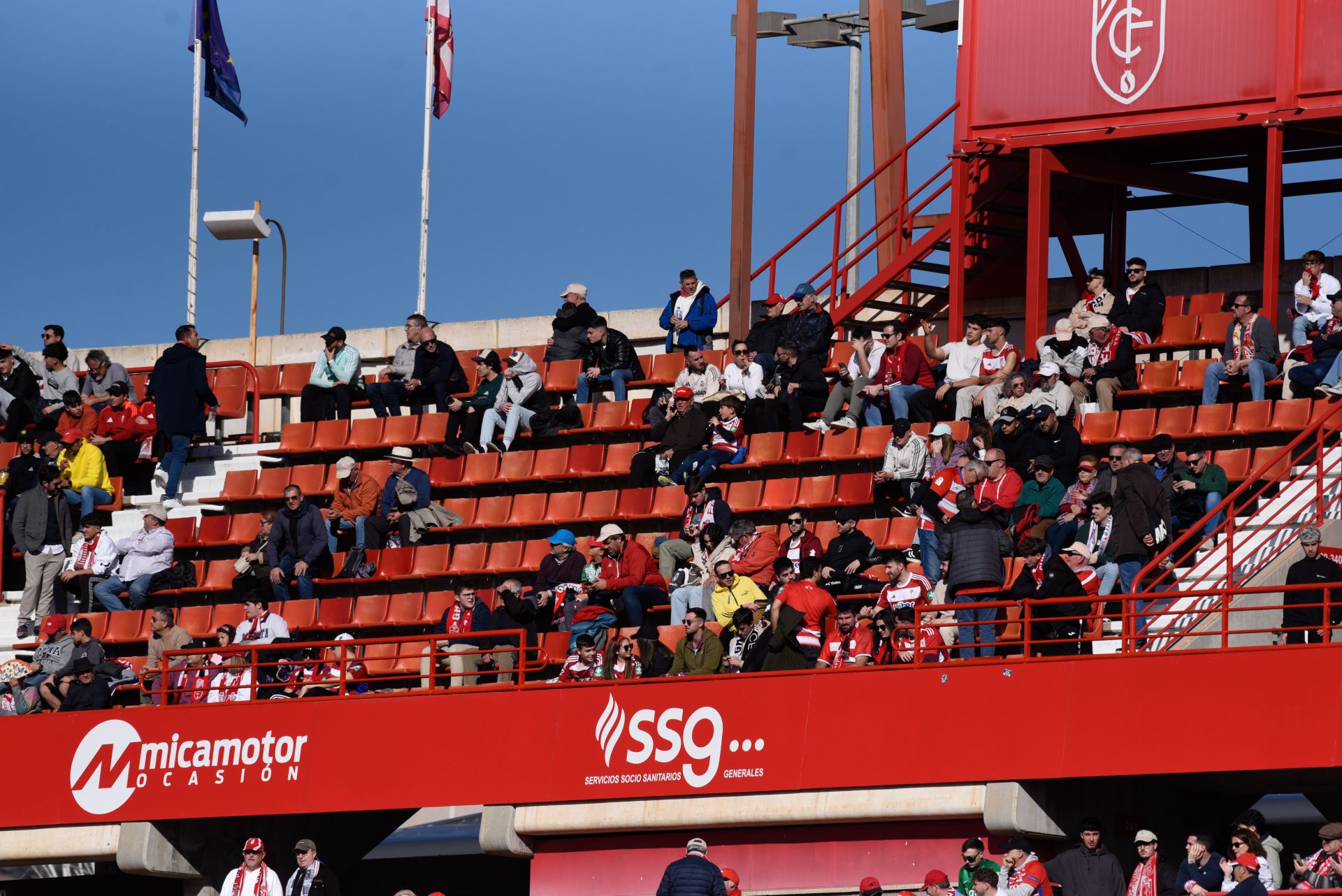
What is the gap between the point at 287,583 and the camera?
22.2 metres

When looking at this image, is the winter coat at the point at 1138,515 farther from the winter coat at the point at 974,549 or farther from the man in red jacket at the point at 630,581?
the man in red jacket at the point at 630,581

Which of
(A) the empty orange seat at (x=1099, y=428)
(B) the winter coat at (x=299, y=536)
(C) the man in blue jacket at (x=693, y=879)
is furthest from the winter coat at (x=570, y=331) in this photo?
(C) the man in blue jacket at (x=693, y=879)

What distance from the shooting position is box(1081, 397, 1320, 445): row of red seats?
2000 cm

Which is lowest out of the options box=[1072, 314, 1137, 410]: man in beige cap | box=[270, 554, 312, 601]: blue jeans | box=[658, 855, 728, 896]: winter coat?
box=[658, 855, 728, 896]: winter coat

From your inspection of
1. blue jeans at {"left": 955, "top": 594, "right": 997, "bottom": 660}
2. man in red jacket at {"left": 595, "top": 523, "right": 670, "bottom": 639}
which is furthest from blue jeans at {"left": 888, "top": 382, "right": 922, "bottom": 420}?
blue jeans at {"left": 955, "top": 594, "right": 997, "bottom": 660}

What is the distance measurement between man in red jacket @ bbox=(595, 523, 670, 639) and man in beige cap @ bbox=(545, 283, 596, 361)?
18.3 ft

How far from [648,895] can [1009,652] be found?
322 cm

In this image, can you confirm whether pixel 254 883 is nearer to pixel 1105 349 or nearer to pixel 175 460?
pixel 175 460

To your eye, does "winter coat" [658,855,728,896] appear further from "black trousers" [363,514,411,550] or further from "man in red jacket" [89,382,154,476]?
"man in red jacket" [89,382,154,476]

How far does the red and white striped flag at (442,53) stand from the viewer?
30.9 meters

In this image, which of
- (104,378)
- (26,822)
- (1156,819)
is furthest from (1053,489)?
(104,378)

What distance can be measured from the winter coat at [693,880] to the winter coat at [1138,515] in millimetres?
4022

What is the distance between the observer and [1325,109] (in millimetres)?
22250

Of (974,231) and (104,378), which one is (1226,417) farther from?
(104,378)
